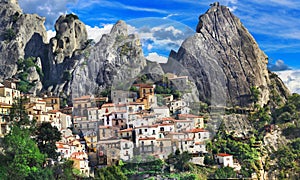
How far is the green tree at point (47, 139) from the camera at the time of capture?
21641 mm

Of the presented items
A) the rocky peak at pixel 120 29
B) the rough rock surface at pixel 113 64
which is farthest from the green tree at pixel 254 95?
the rocky peak at pixel 120 29

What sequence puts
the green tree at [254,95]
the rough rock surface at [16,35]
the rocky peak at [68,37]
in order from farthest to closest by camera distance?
1. the rocky peak at [68,37]
2. the rough rock surface at [16,35]
3. the green tree at [254,95]

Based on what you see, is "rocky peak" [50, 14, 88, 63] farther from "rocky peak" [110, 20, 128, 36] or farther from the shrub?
"rocky peak" [110, 20, 128, 36]

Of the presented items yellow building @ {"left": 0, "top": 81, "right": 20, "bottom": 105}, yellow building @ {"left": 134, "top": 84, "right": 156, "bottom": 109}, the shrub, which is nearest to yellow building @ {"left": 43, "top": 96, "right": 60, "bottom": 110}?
yellow building @ {"left": 0, "top": 81, "right": 20, "bottom": 105}

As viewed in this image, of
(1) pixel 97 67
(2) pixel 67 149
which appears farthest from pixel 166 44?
(1) pixel 97 67

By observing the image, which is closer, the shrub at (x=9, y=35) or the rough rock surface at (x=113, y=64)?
the rough rock surface at (x=113, y=64)

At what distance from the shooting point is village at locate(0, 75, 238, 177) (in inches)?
870

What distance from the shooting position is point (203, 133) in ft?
79.7

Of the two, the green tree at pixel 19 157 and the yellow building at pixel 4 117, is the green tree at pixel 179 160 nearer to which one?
the green tree at pixel 19 157

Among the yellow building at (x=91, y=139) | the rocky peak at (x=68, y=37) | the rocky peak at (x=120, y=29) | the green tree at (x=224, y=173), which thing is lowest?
the green tree at (x=224, y=173)

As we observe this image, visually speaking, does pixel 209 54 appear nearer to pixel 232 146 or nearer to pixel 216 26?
pixel 232 146

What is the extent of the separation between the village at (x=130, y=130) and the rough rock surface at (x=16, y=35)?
12181mm

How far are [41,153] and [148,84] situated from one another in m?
4.57

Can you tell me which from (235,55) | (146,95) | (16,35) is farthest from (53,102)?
(235,55)
